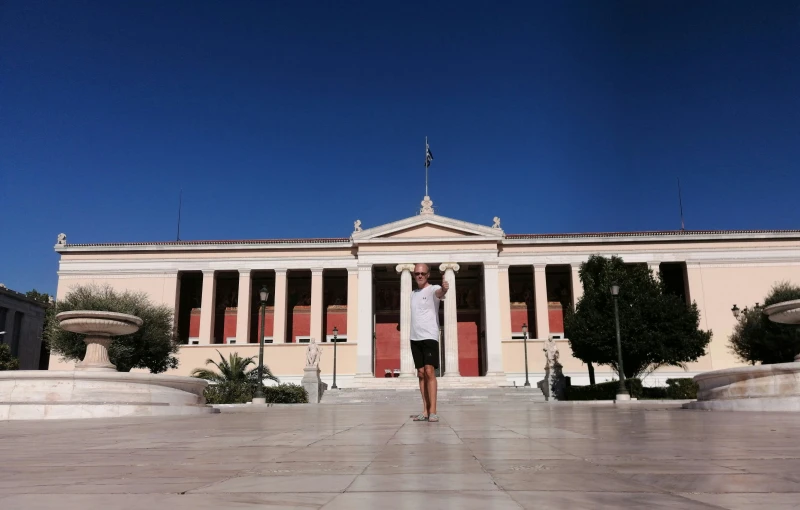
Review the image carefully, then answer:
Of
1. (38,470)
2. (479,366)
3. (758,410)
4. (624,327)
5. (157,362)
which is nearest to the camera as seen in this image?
(38,470)

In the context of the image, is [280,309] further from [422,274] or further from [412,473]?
[412,473]

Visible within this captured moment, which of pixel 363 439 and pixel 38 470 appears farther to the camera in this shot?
pixel 363 439

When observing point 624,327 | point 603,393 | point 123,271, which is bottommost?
point 603,393

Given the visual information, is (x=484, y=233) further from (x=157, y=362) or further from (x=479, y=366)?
(x=157, y=362)

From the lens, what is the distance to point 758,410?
10.7m

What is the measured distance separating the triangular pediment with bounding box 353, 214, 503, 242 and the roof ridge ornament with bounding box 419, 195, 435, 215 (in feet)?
1.63

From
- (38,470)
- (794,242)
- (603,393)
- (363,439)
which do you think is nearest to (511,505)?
(38,470)

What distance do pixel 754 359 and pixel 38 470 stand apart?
1633 inches

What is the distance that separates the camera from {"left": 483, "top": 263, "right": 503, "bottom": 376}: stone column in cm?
4081

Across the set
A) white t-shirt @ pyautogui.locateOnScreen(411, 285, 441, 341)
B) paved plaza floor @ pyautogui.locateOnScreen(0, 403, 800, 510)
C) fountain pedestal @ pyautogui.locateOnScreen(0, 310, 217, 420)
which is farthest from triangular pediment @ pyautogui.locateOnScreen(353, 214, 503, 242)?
paved plaza floor @ pyautogui.locateOnScreen(0, 403, 800, 510)

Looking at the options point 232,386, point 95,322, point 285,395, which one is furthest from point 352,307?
point 95,322

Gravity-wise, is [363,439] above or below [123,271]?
below

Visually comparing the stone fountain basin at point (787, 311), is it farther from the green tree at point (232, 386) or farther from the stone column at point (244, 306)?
the stone column at point (244, 306)

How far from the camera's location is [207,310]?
43.3 meters
